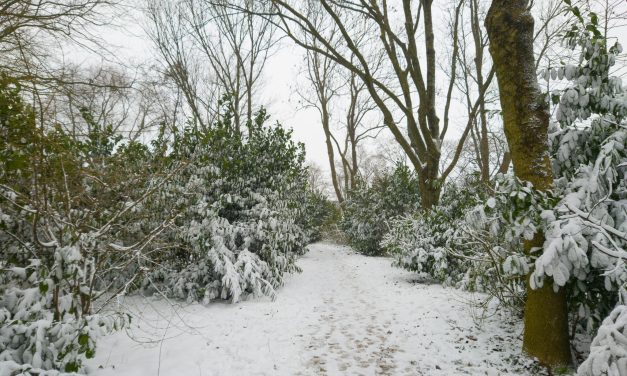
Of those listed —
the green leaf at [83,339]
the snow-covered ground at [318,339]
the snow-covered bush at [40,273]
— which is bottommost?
the snow-covered ground at [318,339]

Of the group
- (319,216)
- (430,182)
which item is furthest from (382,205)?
(319,216)

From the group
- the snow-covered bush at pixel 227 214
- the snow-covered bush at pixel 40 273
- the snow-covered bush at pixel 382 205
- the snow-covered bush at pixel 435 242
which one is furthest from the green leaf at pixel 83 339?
the snow-covered bush at pixel 382 205

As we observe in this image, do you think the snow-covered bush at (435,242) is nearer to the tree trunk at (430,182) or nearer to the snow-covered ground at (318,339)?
the tree trunk at (430,182)

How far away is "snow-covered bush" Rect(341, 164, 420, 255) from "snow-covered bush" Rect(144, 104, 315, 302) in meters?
5.98

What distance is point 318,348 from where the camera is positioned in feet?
14.6

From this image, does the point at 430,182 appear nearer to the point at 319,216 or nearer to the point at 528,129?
the point at 528,129

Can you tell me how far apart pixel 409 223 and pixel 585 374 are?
690cm

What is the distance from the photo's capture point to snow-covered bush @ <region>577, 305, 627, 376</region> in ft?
6.27

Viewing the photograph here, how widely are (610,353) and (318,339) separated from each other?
11.5ft

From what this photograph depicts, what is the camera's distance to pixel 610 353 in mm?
1945

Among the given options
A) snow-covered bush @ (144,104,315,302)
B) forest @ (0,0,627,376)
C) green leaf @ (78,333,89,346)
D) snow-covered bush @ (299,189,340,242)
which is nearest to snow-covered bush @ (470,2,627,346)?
forest @ (0,0,627,376)

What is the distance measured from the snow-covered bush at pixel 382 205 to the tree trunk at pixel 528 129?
958 cm

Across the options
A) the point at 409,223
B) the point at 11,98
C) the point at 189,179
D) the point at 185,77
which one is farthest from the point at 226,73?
the point at 11,98

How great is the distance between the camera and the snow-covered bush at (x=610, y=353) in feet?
6.27
